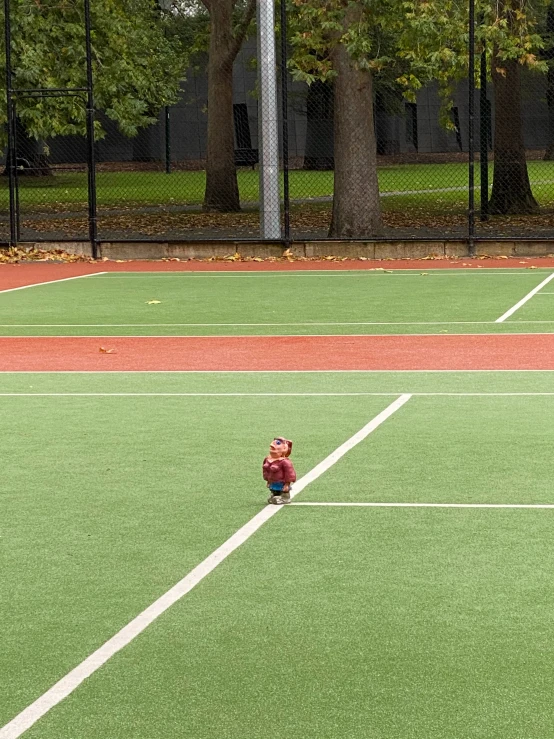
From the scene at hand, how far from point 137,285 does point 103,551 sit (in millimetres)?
13245

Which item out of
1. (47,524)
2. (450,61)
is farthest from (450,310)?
(47,524)

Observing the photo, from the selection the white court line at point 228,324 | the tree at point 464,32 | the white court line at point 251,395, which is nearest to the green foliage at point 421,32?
the tree at point 464,32

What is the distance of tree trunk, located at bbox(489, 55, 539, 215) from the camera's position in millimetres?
30453

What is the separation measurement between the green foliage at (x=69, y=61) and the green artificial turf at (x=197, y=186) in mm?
5105

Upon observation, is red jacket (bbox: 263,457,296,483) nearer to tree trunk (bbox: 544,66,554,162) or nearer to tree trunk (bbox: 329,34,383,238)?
tree trunk (bbox: 329,34,383,238)

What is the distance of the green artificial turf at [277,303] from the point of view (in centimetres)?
1467

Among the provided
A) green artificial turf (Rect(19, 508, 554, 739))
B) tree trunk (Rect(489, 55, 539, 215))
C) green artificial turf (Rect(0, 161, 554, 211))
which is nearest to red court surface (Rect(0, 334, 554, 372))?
green artificial turf (Rect(19, 508, 554, 739))

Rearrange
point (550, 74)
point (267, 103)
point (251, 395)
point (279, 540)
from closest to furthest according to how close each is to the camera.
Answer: point (279, 540)
point (251, 395)
point (267, 103)
point (550, 74)

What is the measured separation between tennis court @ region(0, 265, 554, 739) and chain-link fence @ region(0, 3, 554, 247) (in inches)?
409

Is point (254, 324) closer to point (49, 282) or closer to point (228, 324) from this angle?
point (228, 324)

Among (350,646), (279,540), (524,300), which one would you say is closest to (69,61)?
(524,300)

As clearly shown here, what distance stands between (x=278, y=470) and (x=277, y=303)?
9.97 m

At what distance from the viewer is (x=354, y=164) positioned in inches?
946

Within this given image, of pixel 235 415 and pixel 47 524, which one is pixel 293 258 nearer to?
pixel 235 415
